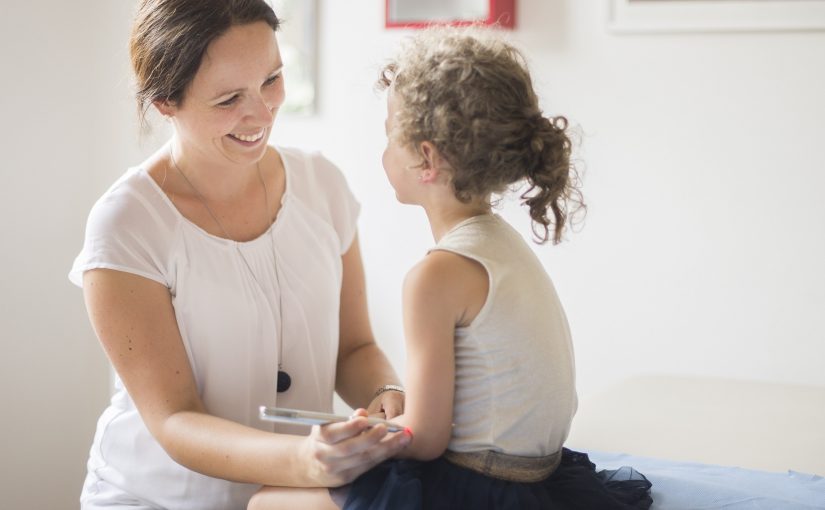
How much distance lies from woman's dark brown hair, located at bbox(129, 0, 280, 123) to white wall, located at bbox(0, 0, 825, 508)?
34.2 inches

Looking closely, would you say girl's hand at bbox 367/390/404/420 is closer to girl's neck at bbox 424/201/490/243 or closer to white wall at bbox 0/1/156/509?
girl's neck at bbox 424/201/490/243

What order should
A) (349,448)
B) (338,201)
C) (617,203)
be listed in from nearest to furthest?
1. (349,448)
2. (338,201)
3. (617,203)

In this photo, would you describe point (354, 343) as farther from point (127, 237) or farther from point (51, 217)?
point (51, 217)

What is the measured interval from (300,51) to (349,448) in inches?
75.2

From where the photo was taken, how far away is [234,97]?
160 cm

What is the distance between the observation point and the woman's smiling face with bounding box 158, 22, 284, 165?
61.9 inches

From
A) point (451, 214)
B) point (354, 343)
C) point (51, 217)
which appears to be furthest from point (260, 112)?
point (51, 217)

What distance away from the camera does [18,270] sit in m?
2.36

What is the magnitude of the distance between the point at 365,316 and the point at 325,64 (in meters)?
1.23

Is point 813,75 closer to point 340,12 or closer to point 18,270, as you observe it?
point 340,12

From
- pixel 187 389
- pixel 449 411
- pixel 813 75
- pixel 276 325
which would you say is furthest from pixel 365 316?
pixel 813 75

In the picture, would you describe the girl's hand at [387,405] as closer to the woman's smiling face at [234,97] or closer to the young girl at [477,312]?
the young girl at [477,312]


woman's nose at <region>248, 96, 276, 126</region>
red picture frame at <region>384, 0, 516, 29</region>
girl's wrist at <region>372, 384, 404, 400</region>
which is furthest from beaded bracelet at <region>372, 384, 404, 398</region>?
red picture frame at <region>384, 0, 516, 29</region>

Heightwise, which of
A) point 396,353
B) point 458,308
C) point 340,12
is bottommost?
point 396,353
